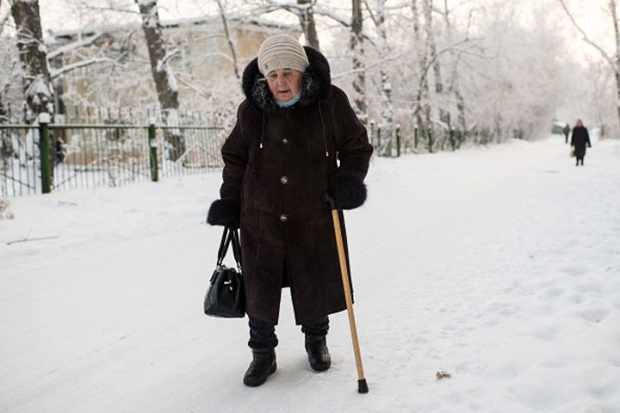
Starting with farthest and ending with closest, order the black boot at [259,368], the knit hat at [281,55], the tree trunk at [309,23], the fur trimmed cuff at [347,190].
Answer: the tree trunk at [309,23] < the black boot at [259,368] < the fur trimmed cuff at [347,190] < the knit hat at [281,55]

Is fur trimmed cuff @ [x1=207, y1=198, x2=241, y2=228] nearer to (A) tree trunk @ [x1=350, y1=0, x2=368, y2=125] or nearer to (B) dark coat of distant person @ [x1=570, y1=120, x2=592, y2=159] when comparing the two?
(A) tree trunk @ [x1=350, y1=0, x2=368, y2=125]

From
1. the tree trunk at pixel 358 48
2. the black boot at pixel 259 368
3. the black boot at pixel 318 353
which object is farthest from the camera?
the tree trunk at pixel 358 48

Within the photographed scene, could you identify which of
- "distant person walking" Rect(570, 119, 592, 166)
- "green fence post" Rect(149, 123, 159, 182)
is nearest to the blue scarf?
"green fence post" Rect(149, 123, 159, 182)

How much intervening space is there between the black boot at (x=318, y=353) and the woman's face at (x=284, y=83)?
1.39 m

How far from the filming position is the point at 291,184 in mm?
2705

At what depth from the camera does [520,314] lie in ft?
11.5

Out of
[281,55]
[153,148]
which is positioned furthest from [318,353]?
[153,148]

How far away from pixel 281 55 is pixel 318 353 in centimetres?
168

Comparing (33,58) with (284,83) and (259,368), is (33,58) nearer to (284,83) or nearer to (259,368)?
(284,83)

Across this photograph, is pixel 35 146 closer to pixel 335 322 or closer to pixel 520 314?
pixel 335 322

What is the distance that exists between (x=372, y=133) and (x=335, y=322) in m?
16.3

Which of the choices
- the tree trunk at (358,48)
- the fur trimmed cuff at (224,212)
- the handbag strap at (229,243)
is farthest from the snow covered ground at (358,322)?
the tree trunk at (358,48)

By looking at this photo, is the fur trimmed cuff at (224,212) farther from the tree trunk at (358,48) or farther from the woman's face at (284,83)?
the tree trunk at (358,48)

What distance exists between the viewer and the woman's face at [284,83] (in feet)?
8.61
